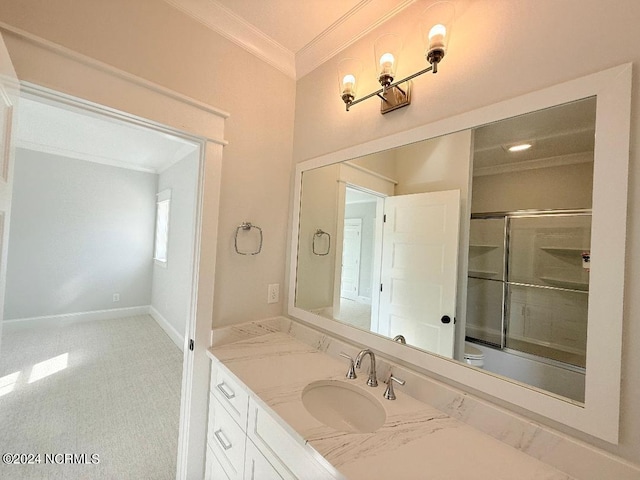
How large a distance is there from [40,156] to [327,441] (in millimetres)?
5212

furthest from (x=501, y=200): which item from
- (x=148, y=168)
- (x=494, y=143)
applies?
(x=148, y=168)

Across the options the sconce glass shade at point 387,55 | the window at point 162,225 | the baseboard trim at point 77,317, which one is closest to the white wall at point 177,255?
the window at point 162,225

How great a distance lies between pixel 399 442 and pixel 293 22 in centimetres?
200

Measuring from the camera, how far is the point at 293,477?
846 millimetres

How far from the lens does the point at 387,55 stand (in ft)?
3.80

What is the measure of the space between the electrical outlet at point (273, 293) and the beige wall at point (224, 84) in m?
0.03

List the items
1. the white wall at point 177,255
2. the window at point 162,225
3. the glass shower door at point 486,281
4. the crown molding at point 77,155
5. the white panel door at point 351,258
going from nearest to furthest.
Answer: the glass shower door at point 486,281
the white panel door at point 351,258
the white wall at point 177,255
the crown molding at point 77,155
the window at point 162,225

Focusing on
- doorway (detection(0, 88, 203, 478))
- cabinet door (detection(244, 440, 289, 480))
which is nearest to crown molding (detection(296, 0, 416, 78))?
doorway (detection(0, 88, 203, 478))

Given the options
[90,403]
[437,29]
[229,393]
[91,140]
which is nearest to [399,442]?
[229,393]

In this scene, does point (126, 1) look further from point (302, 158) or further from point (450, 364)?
point (450, 364)

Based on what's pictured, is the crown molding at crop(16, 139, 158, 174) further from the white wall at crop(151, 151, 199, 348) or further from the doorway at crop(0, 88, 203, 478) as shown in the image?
the white wall at crop(151, 151, 199, 348)

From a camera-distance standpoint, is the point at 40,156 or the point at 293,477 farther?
the point at 40,156

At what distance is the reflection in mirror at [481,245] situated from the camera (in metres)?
0.82

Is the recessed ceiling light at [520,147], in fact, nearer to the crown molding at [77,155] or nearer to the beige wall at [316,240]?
the beige wall at [316,240]
